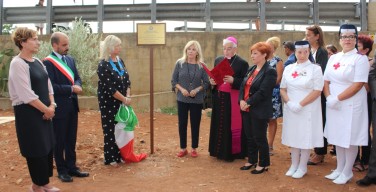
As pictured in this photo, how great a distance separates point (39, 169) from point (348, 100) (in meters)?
3.79

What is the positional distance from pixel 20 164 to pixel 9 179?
0.72 metres

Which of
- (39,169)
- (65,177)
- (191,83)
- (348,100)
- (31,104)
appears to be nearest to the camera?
(31,104)

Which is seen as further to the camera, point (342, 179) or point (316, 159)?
point (316, 159)

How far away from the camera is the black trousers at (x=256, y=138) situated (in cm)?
555

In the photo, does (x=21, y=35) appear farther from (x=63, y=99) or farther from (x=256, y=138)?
(x=256, y=138)

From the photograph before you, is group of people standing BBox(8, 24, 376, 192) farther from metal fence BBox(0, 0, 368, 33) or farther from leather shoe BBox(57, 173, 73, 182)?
metal fence BBox(0, 0, 368, 33)

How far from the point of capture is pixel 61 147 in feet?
17.6

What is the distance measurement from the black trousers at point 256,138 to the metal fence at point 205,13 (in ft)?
19.5

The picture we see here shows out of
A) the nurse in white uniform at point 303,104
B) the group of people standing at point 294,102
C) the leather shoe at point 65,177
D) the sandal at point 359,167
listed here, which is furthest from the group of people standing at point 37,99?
the sandal at point 359,167

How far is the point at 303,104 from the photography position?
5250 millimetres

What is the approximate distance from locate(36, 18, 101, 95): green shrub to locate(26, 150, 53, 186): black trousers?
21.8ft

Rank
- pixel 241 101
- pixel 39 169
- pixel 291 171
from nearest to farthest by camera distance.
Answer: pixel 39 169, pixel 291 171, pixel 241 101

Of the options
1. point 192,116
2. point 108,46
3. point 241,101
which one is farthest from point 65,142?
point 241,101

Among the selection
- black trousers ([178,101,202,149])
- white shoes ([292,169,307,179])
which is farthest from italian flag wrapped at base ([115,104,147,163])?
white shoes ([292,169,307,179])
